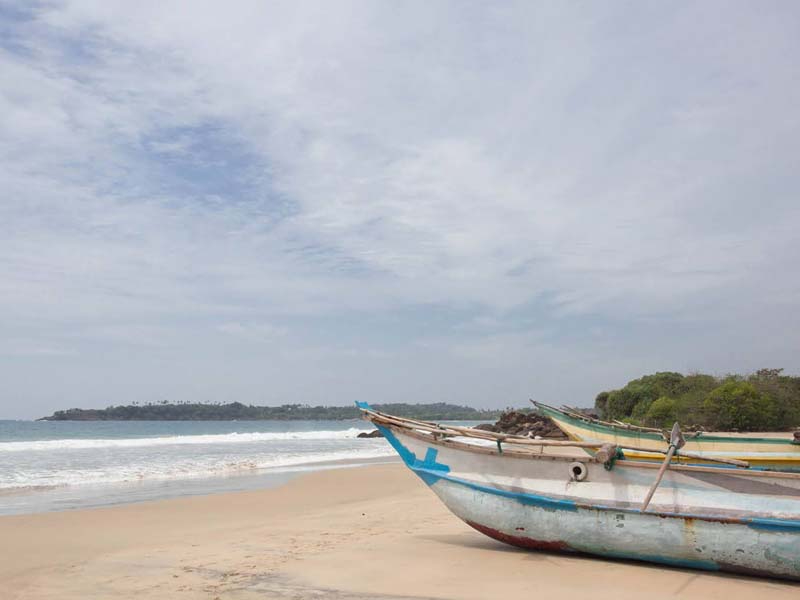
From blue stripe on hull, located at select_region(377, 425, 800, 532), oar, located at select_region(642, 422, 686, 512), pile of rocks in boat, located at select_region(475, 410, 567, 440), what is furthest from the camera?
pile of rocks in boat, located at select_region(475, 410, 567, 440)

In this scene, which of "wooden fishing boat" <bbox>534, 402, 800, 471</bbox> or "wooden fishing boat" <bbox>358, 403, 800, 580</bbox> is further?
"wooden fishing boat" <bbox>534, 402, 800, 471</bbox>

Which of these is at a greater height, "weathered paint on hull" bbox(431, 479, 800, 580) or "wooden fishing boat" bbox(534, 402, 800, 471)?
"wooden fishing boat" bbox(534, 402, 800, 471)

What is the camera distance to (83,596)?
6727 millimetres

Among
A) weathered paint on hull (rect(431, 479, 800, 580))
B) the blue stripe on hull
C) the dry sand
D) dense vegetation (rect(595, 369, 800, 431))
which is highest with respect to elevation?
dense vegetation (rect(595, 369, 800, 431))

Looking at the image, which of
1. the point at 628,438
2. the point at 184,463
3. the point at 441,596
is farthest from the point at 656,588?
the point at 184,463

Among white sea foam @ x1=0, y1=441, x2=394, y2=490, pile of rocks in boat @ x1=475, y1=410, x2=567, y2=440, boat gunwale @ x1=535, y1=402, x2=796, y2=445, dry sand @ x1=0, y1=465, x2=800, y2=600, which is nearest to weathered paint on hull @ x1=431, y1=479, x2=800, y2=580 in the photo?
dry sand @ x1=0, y1=465, x2=800, y2=600

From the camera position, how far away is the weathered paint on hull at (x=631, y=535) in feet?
21.4

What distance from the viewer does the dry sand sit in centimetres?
653

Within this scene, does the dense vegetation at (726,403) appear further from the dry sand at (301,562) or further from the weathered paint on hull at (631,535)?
the weathered paint on hull at (631,535)

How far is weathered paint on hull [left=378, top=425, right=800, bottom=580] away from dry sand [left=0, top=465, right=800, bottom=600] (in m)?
0.22

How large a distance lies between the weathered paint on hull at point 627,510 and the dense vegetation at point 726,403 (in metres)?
19.3

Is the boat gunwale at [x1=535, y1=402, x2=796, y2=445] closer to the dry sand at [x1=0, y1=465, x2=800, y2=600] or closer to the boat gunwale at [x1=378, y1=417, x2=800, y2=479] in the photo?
the dry sand at [x1=0, y1=465, x2=800, y2=600]

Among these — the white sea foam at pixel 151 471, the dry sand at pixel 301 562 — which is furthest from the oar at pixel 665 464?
the white sea foam at pixel 151 471

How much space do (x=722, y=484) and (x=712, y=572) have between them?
88cm
